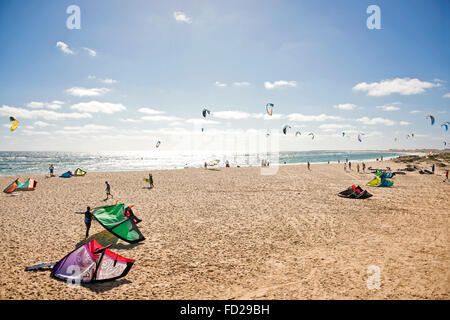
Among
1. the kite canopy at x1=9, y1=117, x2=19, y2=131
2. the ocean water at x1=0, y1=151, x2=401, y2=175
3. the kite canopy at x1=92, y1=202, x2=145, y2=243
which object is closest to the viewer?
the kite canopy at x1=92, y1=202, x2=145, y2=243

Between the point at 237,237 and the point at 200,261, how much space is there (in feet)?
7.99

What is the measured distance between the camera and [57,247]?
8.77m

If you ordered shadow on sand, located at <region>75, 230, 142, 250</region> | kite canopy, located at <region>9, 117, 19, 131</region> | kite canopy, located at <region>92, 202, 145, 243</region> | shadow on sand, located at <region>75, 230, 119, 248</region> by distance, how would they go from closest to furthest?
1. shadow on sand, located at <region>75, 230, 142, 250</region>
2. kite canopy, located at <region>92, 202, 145, 243</region>
3. shadow on sand, located at <region>75, 230, 119, 248</region>
4. kite canopy, located at <region>9, 117, 19, 131</region>

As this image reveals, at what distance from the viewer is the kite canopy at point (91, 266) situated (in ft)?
21.0

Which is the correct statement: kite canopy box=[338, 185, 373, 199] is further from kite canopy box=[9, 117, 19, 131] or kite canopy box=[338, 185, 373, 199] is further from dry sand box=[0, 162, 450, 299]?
kite canopy box=[9, 117, 19, 131]

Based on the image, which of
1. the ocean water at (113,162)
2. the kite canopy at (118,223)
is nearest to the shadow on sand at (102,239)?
the kite canopy at (118,223)

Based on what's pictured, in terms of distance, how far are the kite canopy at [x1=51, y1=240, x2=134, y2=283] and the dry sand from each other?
10.0 inches

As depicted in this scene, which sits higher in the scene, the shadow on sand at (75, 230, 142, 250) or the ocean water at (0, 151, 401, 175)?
the ocean water at (0, 151, 401, 175)

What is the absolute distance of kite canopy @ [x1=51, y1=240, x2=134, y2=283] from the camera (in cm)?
640

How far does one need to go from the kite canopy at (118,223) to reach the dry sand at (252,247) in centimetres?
41

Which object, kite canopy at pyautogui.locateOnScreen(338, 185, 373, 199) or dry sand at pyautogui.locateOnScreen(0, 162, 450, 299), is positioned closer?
dry sand at pyautogui.locateOnScreen(0, 162, 450, 299)

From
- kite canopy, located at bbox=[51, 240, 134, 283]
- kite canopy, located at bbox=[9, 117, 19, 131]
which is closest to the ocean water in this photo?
kite canopy, located at bbox=[9, 117, 19, 131]

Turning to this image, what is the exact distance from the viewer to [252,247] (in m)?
8.80

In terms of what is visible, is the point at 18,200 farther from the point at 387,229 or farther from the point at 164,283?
the point at 387,229
